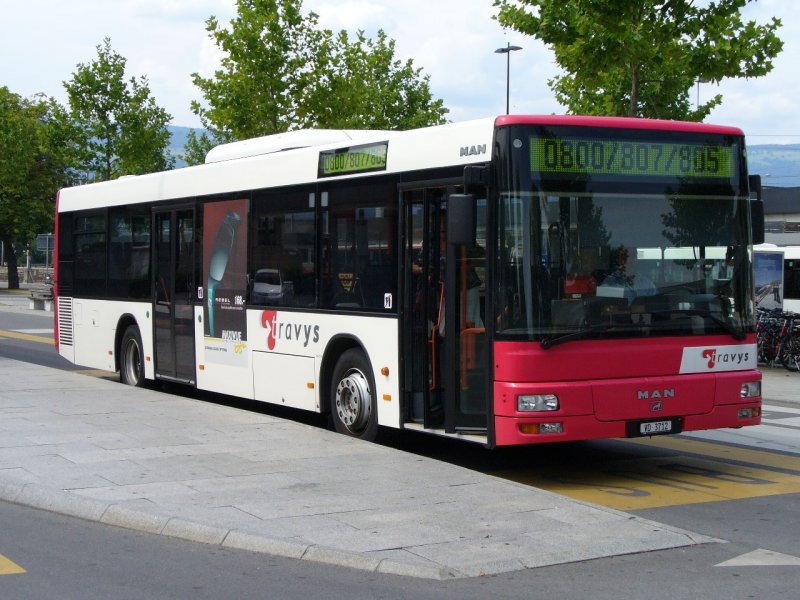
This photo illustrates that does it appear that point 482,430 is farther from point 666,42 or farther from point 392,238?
point 666,42

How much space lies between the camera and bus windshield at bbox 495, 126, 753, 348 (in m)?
9.71

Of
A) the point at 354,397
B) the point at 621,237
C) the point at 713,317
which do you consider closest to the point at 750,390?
the point at 713,317

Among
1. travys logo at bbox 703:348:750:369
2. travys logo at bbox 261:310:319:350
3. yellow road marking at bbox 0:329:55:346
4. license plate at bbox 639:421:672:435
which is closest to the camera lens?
license plate at bbox 639:421:672:435

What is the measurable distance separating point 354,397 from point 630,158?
12.0 feet

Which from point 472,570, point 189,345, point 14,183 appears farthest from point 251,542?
point 14,183

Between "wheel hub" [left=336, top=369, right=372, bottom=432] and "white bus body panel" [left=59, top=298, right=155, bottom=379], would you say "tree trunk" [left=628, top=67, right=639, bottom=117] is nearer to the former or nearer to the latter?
"white bus body panel" [left=59, top=298, right=155, bottom=379]

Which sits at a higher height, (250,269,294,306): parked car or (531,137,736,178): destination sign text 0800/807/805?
(531,137,736,178): destination sign text 0800/807/805

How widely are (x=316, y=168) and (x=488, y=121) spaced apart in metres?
3.09

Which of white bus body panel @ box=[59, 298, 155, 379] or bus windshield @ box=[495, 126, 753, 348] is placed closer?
bus windshield @ box=[495, 126, 753, 348]

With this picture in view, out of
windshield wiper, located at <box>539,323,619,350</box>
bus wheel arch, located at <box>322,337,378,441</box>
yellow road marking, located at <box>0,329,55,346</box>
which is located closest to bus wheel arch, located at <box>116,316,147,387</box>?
bus wheel arch, located at <box>322,337,378,441</box>

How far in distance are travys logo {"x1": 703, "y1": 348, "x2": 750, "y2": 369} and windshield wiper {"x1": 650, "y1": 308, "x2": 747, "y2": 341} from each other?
0.16 metres

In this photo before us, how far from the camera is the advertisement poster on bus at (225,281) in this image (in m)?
14.1

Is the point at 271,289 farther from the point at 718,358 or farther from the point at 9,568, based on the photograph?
the point at 9,568

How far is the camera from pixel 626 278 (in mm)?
10016
